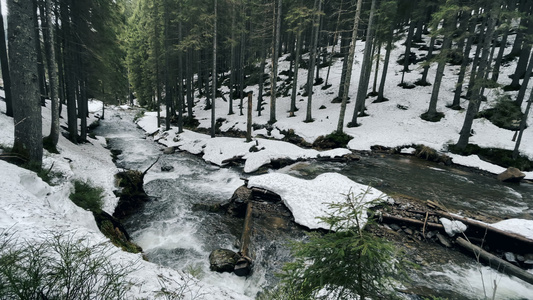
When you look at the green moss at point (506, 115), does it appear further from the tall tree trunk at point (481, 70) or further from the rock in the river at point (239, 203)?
the rock in the river at point (239, 203)

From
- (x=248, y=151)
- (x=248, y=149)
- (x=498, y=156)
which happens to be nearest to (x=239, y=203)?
(x=248, y=151)

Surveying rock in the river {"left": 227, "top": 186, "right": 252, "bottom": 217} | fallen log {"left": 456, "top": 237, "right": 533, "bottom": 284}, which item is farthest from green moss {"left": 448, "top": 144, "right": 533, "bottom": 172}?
rock in the river {"left": 227, "top": 186, "right": 252, "bottom": 217}

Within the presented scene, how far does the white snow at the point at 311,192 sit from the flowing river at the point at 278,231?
0.78m

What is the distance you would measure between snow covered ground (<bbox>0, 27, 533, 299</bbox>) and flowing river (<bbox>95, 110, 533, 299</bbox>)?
112 cm

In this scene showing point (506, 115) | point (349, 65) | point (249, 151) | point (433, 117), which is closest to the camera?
point (249, 151)

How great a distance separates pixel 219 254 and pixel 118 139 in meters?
21.9

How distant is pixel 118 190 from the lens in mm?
8539

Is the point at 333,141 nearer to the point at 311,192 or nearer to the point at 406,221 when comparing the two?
the point at 311,192

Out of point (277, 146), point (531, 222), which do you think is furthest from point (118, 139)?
point (531, 222)

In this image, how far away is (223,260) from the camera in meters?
5.67

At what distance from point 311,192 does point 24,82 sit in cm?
938

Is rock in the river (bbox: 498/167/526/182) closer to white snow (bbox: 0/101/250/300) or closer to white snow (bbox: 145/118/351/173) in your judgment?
white snow (bbox: 145/118/351/173)

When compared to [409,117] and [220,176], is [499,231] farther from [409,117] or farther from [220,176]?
[409,117]

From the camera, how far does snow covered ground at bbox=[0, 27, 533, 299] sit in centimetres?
335
